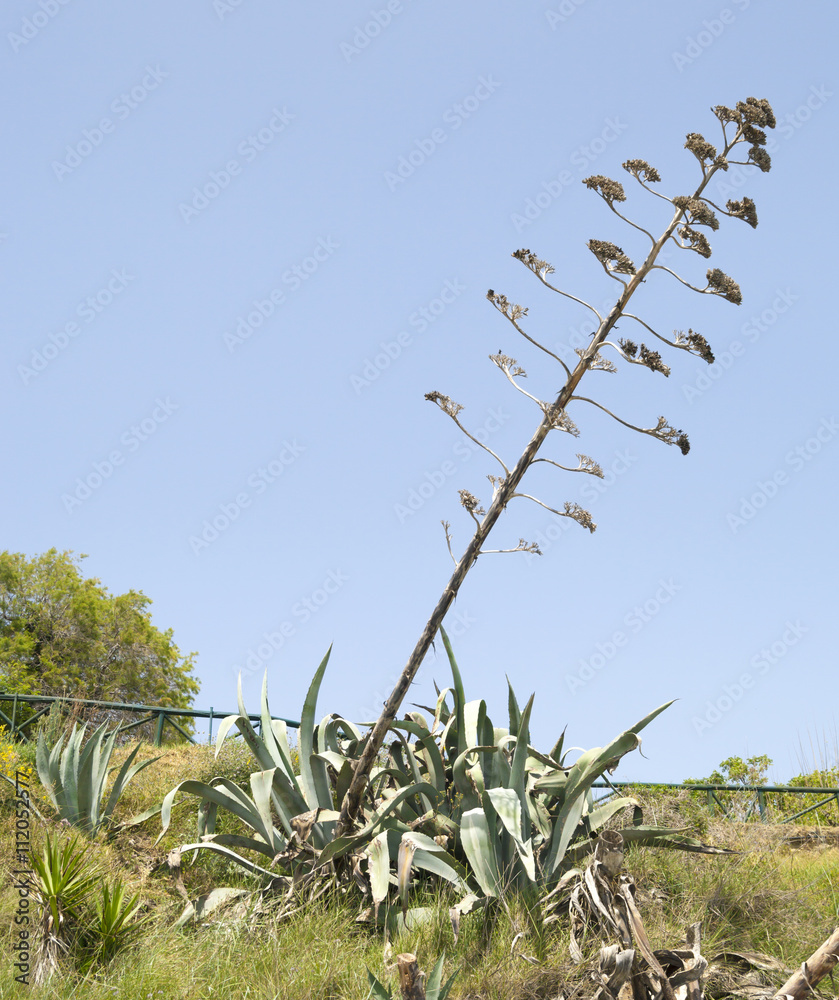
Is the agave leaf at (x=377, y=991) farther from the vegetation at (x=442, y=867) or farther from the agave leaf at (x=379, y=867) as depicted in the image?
the agave leaf at (x=379, y=867)

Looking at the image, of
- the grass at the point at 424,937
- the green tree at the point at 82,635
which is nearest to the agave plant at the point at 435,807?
the grass at the point at 424,937

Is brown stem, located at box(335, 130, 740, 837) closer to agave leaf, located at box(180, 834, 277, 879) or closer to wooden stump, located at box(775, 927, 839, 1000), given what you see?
agave leaf, located at box(180, 834, 277, 879)

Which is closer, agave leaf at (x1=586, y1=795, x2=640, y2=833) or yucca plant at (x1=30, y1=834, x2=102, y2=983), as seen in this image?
yucca plant at (x1=30, y1=834, x2=102, y2=983)

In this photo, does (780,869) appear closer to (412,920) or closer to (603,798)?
(603,798)

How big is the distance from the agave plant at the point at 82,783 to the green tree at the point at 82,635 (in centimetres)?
1656

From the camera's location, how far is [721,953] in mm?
5062

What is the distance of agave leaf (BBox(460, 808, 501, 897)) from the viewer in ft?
17.5

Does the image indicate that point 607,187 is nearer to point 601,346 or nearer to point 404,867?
point 601,346

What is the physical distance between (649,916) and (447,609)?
2.20 meters

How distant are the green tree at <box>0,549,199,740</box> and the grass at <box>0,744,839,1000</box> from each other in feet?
58.8

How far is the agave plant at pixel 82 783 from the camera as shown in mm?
7230

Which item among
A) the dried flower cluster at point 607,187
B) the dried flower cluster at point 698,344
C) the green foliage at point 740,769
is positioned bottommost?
the green foliage at point 740,769

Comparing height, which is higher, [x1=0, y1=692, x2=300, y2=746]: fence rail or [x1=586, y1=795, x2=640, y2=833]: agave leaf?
[x1=0, y1=692, x2=300, y2=746]: fence rail

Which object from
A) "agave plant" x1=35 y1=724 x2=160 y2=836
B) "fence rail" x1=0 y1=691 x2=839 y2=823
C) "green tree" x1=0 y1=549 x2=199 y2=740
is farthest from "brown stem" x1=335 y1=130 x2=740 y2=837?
"green tree" x1=0 y1=549 x2=199 y2=740
